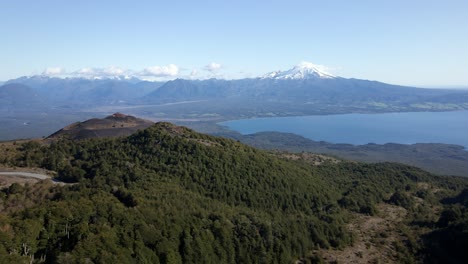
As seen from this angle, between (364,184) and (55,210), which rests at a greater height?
(55,210)

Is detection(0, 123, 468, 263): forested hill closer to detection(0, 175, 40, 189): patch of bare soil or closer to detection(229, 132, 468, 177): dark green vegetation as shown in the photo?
detection(0, 175, 40, 189): patch of bare soil

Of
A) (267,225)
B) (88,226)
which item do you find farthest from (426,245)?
(88,226)

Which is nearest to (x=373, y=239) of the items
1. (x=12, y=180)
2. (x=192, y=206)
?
(x=192, y=206)

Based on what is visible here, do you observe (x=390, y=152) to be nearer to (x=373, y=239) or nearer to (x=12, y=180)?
(x=373, y=239)

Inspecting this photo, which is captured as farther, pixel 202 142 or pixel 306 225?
pixel 202 142

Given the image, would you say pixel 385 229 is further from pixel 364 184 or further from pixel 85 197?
pixel 85 197
